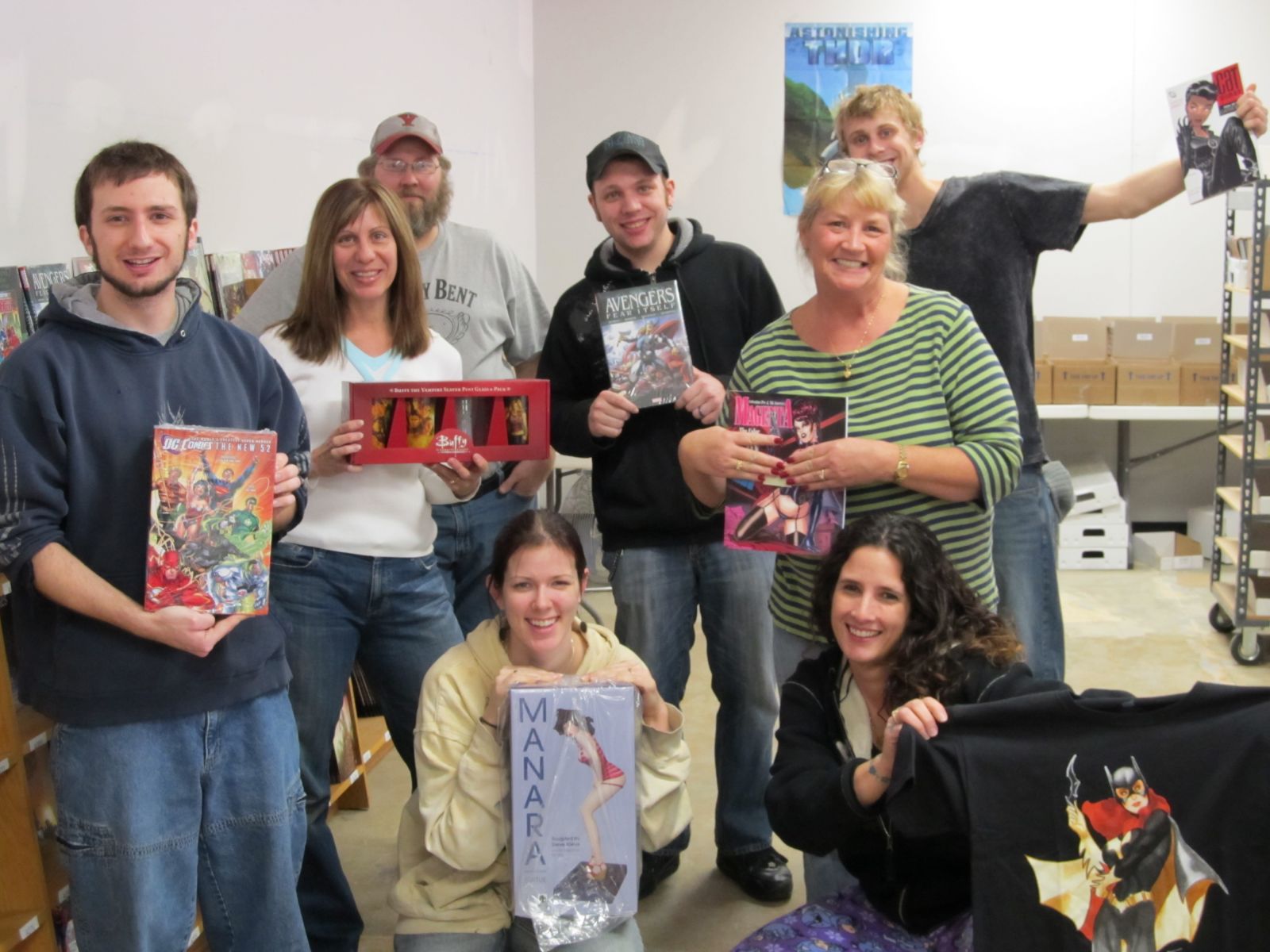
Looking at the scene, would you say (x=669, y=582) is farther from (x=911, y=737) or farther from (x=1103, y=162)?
(x=1103, y=162)

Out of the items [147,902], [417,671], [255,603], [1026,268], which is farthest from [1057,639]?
[147,902]

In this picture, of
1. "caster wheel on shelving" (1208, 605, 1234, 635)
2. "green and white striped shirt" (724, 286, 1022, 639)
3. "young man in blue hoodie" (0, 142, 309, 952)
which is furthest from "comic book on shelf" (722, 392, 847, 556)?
"caster wheel on shelving" (1208, 605, 1234, 635)

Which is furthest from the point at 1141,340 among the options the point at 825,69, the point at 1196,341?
the point at 825,69

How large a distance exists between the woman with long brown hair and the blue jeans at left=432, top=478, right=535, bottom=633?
274 millimetres

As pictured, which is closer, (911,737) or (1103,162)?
(911,737)

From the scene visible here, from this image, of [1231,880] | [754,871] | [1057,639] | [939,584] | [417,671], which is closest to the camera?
[1231,880]

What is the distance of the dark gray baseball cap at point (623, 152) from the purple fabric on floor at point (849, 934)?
140 centimetres

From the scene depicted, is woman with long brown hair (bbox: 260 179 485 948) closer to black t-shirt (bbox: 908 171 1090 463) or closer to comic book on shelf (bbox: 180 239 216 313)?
comic book on shelf (bbox: 180 239 216 313)

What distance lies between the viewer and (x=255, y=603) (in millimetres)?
1776

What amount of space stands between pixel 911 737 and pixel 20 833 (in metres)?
1.38

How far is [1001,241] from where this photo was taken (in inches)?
93.6

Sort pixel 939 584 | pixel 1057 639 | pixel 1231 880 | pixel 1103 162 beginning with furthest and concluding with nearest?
1. pixel 1103 162
2. pixel 1057 639
3. pixel 939 584
4. pixel 1231 880

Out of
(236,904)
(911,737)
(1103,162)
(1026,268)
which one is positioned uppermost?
(1103,162)

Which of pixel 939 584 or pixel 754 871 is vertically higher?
pixel 939 584
